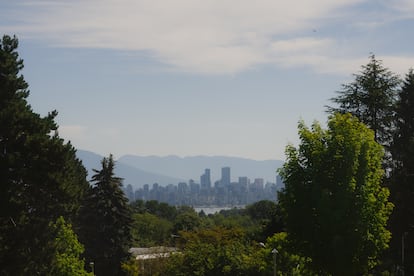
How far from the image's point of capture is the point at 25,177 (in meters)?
27.0

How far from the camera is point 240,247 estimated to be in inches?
1443

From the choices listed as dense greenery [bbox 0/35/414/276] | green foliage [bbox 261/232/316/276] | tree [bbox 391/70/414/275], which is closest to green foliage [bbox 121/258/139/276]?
dense greenery [bbox 0/35/414/276]

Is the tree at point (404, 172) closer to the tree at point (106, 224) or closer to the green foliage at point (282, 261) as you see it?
the green foliage at point (282, 261)

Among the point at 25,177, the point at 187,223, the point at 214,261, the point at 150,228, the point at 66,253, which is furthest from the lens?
the point at 150,228

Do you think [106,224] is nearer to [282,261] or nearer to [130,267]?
[130,267]

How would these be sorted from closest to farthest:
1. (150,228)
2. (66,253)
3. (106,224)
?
(66,253)
(106,224)
(150,228)

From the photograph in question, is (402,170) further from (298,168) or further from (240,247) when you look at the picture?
(298,168)

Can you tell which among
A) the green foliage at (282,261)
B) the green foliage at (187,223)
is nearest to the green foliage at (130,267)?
the green foliage at (282,261)

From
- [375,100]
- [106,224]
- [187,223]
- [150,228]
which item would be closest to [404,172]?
[375,100]

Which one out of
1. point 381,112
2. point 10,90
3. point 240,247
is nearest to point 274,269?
point 240,247

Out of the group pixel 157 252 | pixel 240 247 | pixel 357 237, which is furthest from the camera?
pixel 157 252

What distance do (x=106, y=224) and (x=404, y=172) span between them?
24165mm

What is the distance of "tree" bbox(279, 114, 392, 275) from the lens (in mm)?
20875

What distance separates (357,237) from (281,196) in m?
2.90
